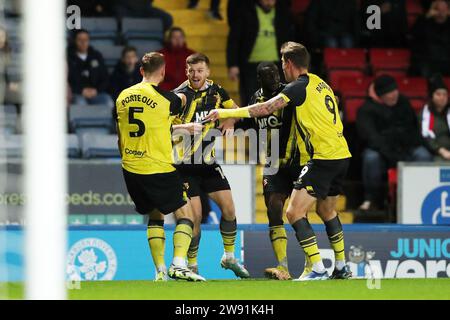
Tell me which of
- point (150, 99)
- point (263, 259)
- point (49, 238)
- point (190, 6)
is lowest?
point (263, 259)

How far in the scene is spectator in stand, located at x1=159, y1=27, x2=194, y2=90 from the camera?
49.6 feet

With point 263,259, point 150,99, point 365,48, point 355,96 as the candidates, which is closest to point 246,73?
point 355,96

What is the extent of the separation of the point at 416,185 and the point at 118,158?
3.25m

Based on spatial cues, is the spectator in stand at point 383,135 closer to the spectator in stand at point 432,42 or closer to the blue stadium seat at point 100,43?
the spectator in stand at point 432,42

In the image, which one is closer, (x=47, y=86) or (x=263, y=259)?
(x=47, y=86)

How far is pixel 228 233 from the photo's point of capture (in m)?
11.3

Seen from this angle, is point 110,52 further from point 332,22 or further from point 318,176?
point 318,176

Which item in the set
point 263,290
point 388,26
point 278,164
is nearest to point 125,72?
point 388,26

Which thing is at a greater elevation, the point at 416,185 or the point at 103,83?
the point at 103,83

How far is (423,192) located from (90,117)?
3959mm

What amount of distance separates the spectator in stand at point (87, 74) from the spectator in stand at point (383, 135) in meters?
3.04

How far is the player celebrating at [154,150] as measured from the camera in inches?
412
